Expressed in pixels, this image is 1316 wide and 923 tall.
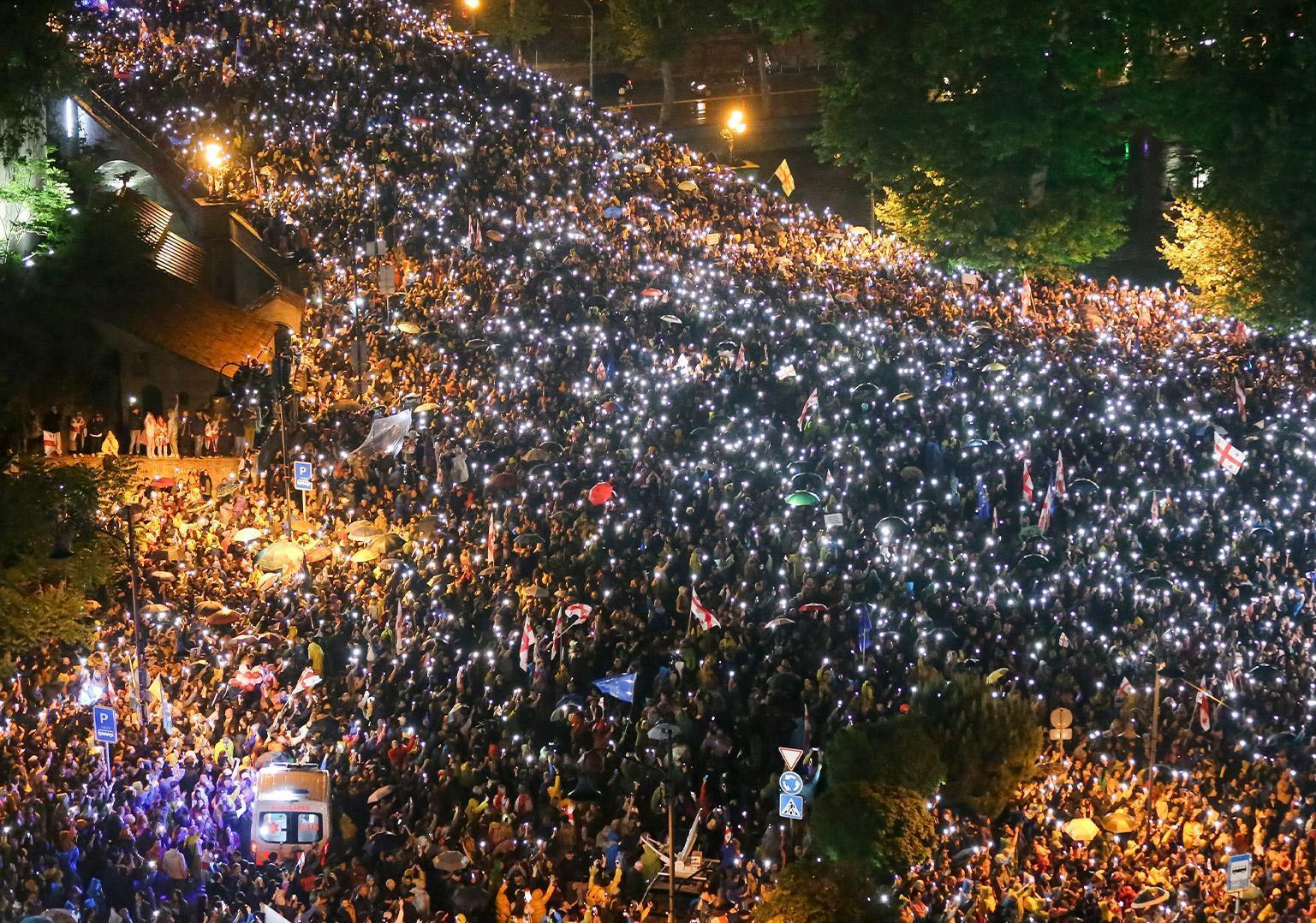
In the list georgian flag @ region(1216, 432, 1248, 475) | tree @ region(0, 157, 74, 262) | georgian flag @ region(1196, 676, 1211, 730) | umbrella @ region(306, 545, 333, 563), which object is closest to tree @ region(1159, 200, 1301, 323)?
georgian flag @ region(1216, 432, 1248, 475)

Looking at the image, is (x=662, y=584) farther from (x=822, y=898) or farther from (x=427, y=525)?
(x=822, y=898)

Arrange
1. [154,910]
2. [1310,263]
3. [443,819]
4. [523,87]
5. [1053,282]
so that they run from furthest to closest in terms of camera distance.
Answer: [523,87], [1053,282], [1310,263], [443,819], [154,910]

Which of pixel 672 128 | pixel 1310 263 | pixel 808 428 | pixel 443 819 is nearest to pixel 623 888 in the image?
pixel 443 819

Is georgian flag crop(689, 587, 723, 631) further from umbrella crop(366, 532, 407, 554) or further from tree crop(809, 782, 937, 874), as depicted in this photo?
umbrella crop(366, 532, 407, 554)

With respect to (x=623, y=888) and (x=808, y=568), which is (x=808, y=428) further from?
(x=623, y=888)

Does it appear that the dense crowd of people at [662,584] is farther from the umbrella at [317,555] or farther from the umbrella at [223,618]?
the umbrella at [223,618]

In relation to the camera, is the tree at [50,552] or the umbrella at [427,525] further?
the umbrella at [427,525]

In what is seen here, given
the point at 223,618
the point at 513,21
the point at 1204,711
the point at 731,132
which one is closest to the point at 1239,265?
the point at 1204,711

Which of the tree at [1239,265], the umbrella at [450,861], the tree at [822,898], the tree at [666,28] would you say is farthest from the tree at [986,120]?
the umbrella at [450,861]
